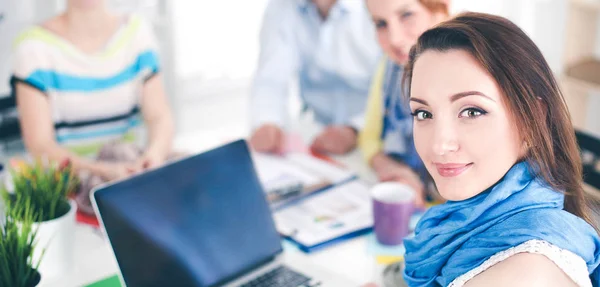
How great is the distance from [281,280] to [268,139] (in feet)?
2.15

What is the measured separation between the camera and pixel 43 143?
179 cm

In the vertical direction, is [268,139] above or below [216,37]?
below

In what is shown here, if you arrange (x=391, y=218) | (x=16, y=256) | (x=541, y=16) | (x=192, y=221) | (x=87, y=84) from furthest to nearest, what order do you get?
(x=541, y=16)
(x=87, y=84)
(x=391, y=218)
(x=192, y=221)
(x=16, y=256)

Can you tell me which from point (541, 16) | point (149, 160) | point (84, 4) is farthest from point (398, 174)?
point (541, 16)

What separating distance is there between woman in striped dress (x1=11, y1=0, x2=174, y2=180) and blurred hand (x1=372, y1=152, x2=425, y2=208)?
1.84 feet

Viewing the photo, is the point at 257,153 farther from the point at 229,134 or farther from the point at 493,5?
the point at 493,5

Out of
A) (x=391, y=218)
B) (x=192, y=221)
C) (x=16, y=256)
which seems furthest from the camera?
(x=391, y=218)

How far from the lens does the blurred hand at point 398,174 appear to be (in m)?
1.54

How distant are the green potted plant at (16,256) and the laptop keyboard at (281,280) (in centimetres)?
37

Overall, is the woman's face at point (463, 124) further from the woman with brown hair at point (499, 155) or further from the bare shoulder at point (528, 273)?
the bare shoulder at point (528, 273)

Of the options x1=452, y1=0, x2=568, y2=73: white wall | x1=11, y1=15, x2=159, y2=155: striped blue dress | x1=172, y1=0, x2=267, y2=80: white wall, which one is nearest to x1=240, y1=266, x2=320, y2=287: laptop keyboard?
x1=11, y1=15, x2=159, y2=155: striped blue dress

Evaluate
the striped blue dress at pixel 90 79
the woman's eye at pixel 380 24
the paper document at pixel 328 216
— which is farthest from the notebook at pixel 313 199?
the striped blue dress at pixel 90 79

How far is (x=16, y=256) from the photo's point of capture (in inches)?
42.6

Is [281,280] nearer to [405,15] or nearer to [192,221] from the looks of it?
[192,221]
